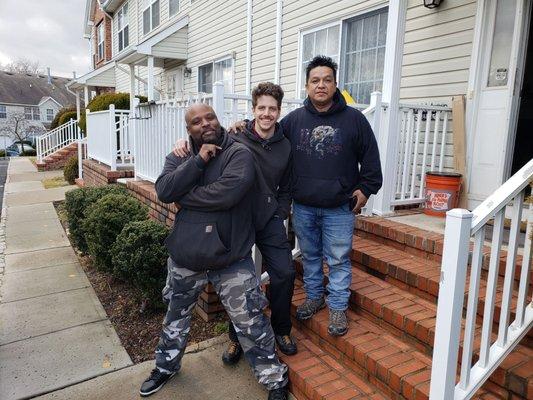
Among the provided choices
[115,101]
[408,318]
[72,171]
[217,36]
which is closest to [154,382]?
[408,318]

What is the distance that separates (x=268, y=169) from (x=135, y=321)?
2036 millimetres

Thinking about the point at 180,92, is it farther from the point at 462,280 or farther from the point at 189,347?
the point at 462,280

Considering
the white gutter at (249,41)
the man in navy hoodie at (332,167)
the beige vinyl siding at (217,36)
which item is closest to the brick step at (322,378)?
the man in navy hoodie at (332,167)

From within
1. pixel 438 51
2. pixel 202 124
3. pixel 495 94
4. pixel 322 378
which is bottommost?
pixel 322 378

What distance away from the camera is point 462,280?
1671 millimetres

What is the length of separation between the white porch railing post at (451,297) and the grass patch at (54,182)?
1211 cm

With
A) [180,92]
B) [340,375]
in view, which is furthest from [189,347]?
[180,92]

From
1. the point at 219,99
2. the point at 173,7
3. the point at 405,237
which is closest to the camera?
the point at 405,237

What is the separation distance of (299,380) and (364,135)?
153cm

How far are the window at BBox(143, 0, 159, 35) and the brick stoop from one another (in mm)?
5623

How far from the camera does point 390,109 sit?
3.87m

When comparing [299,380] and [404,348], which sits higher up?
[404,348]

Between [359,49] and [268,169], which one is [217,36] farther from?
[268,169]

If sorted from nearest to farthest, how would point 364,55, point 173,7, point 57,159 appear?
point 364,55 < point 173,7 < point 57,159
